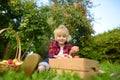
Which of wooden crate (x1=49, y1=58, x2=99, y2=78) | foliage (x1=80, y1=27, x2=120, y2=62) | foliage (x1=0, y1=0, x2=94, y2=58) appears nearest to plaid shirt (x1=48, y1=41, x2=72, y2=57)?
wooden crate (x1=49, y1=58, x2=99, y2=78)

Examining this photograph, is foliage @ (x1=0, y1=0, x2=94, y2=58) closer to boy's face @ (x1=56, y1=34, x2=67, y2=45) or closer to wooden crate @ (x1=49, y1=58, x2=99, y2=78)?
boy's face @ (x1=56, y1=34, x2=67, y2=45)

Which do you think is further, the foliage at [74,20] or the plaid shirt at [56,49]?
the foliage at [74,20]

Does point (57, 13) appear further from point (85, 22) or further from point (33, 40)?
point (33, 40)

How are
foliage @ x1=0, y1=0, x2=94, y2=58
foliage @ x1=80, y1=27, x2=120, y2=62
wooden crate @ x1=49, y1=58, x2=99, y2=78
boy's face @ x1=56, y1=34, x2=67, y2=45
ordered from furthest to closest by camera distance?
1. foliage @ x1=80, y1=27, x2=120, y2=62
2. foliage @ x1=0, y1=0, x2=94, y2=58
3. boy's face @ x1=56, y1=34, x2=67, y2=45
4. wooden crate @ x1=49, y1=58, x2=99, y2=78

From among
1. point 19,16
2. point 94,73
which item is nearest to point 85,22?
point 19,16

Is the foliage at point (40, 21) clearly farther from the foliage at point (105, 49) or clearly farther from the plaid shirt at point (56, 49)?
the plaid shirt at point (56, 49)

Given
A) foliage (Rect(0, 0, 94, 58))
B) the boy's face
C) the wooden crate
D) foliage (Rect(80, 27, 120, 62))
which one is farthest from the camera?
foliage (Rect(80, 27, 120, 62))

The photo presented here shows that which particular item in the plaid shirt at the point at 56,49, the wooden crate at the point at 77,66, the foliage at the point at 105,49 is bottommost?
the foliage at the point at 105,49

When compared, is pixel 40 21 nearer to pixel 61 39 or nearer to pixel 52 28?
pixel 52 28

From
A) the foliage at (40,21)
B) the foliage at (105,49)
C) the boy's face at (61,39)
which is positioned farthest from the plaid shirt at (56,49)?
the foliage at (105,49)

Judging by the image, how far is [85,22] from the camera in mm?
10688

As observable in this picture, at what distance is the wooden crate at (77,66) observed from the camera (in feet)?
10.9

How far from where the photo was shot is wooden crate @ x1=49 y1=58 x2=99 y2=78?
3322mm

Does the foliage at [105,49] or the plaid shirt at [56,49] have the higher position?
the plaid shirt at [56,49]
